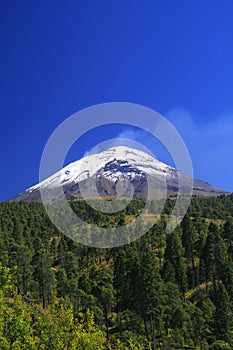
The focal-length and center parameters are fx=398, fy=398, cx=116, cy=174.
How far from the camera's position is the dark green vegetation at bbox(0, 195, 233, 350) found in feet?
101

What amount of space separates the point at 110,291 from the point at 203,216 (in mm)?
A: 74232

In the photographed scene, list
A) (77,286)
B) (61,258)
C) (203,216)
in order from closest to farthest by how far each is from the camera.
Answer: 1. (77,286)
2. (61,258)
3. (203,216)

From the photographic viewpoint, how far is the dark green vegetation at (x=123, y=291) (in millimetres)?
30844

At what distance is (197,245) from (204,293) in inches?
549

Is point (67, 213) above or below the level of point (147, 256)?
above

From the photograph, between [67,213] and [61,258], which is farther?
[67,213]

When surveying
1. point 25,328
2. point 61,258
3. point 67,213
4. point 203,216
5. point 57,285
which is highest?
point 67,213

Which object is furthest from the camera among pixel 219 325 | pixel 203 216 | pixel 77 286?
pixel 203 216

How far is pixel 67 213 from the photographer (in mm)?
148125

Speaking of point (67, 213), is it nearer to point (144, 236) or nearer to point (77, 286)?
point (144, 236)

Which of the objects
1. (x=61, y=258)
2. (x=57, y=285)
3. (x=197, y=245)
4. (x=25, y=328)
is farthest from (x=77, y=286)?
(x=25, y=328)

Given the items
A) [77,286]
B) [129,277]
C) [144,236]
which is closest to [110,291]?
[129,277]

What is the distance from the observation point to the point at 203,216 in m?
141

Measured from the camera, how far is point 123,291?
251 feet
